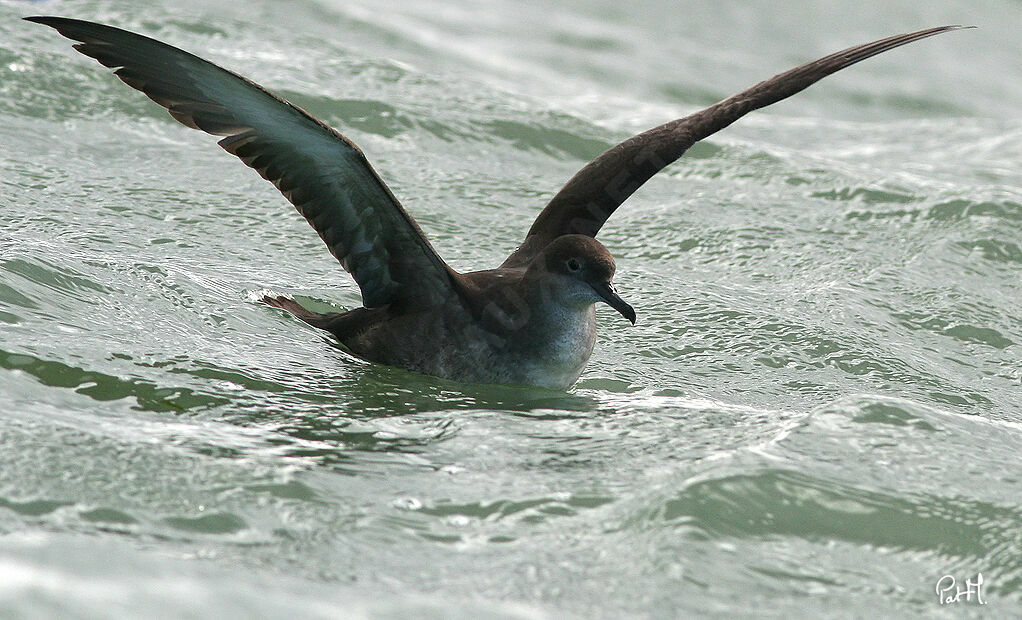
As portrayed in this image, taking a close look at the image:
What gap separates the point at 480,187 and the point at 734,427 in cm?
341

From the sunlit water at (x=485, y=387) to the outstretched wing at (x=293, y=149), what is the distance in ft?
1.63

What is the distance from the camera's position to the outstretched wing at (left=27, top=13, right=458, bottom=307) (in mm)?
4949

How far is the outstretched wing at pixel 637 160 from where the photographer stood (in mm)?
6117

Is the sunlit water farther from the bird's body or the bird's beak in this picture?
the bird's beak

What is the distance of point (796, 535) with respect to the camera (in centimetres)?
414

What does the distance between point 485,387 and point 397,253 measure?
25.6 inches

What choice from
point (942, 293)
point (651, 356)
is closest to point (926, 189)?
point (942, 293)

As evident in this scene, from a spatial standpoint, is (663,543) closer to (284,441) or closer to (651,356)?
(284,441)
